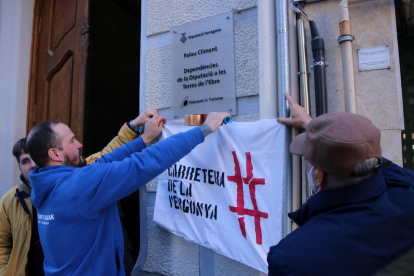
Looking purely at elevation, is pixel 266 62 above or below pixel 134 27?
below

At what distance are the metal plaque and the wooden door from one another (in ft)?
4.20

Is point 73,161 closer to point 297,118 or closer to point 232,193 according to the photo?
point 232,193

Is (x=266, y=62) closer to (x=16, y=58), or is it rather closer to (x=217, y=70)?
(x=217, y=70)

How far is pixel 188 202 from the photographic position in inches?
80.3

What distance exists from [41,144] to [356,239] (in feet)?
5.17

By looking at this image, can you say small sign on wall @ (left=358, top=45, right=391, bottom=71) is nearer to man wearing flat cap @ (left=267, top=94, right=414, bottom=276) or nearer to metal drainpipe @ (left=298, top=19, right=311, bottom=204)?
metal drainpipe @ (left=298, top=19, right=311, bottom=204)

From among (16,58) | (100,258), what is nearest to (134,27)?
(16,58)

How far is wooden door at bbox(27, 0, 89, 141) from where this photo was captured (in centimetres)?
304

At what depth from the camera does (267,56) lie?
178 cm

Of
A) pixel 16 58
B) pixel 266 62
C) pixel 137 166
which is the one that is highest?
pixel 16 58

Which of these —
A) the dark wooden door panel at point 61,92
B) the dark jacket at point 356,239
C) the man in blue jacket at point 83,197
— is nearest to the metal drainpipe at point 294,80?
the man in blue jacket at point 83,197

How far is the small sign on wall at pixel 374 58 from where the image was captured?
1.62 m

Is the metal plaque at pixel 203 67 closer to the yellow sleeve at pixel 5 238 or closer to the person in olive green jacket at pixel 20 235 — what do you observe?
the person in olive green jacket at pixel 20 235

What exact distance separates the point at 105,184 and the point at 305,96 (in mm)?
1244
